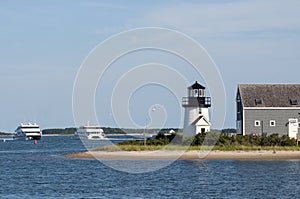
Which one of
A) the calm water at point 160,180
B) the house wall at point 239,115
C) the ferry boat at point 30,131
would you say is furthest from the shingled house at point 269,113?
the ferry boat at point 30,131

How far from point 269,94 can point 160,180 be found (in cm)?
2383

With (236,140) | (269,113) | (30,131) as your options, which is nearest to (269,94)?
(269,113)

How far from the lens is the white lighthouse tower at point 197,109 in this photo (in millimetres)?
66688

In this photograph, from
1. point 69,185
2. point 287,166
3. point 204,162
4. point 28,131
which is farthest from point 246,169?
point 28,131

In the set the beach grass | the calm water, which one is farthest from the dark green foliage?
the calm water

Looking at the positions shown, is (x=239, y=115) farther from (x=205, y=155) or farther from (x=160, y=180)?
(x=160, y=180)

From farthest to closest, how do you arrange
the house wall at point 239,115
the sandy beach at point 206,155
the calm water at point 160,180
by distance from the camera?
the house wall at point 239,115, the sandy beach at point 206,155, the calm water at point 160,180

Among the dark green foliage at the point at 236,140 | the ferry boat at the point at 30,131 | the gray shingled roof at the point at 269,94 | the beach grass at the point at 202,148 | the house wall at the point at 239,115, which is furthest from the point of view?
the ferry boat at the point at 30,131

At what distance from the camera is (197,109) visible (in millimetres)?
66625

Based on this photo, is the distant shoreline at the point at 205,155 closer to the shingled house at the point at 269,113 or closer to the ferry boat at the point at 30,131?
the shingled house at the point at 269,113

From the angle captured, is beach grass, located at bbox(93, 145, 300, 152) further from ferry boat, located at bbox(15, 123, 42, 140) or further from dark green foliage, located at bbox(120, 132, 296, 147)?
ferry boat, located at bbox(15, 123, 42, 140)

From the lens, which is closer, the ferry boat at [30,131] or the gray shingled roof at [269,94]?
the gray shingled roof at [269,94]

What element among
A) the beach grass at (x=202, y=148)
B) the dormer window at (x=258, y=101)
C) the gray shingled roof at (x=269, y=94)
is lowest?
the beach grass at (x=202, y=148)

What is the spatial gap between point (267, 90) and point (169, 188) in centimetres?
2867
